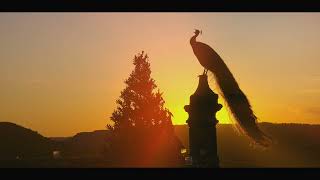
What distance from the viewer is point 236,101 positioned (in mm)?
10367

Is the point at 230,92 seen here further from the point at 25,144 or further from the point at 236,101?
the point at 25,144

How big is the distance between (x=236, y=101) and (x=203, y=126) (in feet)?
9.68

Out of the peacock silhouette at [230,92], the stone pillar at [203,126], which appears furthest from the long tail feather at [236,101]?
the stone pillar at [203,126]

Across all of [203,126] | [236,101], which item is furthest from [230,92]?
[203,126]

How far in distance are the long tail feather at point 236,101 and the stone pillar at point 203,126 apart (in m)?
2.00

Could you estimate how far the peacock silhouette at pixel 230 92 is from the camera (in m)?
9.74

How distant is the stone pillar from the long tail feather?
6.58 ft

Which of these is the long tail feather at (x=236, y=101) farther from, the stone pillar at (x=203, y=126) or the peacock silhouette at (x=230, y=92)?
the stone pillar at (x=203, y=126)

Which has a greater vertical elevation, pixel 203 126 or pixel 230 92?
pixel 230 92

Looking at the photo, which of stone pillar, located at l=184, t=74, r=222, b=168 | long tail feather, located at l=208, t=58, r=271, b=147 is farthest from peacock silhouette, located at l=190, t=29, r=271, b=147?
stone pillar, located at l=184, t=74, r=222, b=168

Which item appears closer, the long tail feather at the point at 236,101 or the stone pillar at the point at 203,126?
the stone pillar at the point at 203,126

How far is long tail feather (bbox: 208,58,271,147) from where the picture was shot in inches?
384

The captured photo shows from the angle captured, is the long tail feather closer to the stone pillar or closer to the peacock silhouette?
the peacock silhouette
